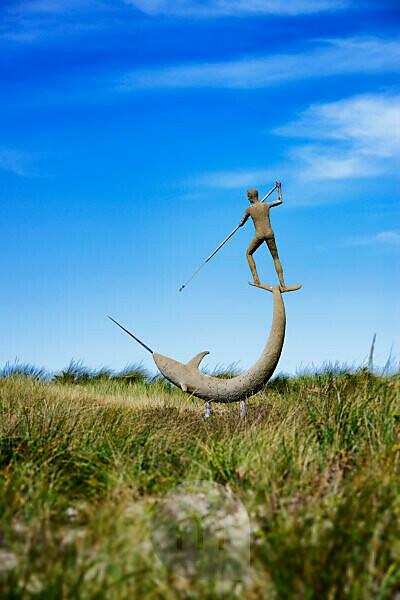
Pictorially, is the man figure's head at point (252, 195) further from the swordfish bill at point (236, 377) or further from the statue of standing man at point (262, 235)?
the swordfish bill at point (236, 377)

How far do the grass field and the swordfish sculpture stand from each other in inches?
85.3

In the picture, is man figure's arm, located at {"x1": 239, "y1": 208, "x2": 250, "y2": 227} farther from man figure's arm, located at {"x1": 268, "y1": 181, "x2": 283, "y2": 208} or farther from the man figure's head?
man figure's arm, located at {"x1": 268, "y1": 181, "x2": 283, "y2": 208}

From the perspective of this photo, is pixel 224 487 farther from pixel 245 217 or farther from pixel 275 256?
pixel 245 217

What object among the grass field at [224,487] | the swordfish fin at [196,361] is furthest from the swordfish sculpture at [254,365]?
the grass field at [224,487]

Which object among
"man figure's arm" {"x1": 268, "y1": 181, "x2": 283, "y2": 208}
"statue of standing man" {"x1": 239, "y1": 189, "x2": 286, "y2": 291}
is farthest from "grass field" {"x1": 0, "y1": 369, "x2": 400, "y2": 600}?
"man figure's arm" {"x1": 268, "y1": 181, "x2": 283, "y2": 208}

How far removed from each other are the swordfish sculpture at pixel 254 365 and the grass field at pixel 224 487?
7.11 feet

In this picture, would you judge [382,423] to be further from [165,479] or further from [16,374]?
[16,374]

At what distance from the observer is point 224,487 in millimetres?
4469

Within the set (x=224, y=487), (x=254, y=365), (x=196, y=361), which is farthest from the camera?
(x=196, y=361)

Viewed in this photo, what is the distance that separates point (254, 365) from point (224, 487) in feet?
14.7

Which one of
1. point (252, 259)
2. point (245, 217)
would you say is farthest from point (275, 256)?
point (245, 217)

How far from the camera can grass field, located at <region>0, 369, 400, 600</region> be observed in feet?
10.5

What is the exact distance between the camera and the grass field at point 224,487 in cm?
321

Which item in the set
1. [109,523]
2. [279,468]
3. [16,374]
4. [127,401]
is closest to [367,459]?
[279,468]
